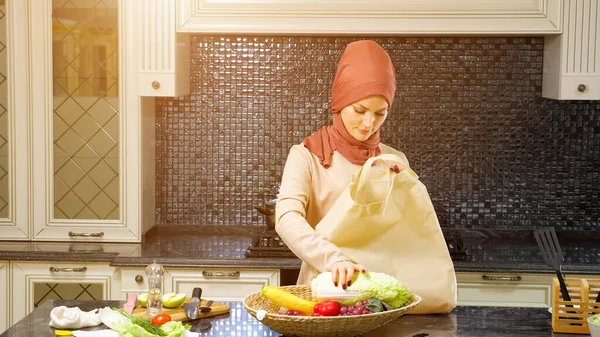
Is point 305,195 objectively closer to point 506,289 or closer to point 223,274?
point 223,274

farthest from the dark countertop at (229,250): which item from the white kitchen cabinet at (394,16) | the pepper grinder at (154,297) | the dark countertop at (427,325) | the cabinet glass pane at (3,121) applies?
the pepper grinder at (154,297)

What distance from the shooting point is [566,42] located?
382cm

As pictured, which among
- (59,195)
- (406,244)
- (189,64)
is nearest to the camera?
(406,244)

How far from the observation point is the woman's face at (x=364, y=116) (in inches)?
109

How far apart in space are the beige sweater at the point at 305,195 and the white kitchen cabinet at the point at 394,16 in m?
1.00

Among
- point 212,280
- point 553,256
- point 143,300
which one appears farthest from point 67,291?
point 553,256

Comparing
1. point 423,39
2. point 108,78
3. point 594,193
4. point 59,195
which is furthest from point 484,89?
point 59,195

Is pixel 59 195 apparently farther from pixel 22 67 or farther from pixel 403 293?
pixel 403 293

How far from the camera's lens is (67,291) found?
12.5 ft

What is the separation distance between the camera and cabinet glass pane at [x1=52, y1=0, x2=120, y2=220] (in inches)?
153

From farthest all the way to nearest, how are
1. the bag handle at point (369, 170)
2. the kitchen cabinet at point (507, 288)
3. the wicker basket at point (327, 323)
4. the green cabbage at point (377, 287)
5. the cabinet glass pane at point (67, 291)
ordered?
the cabinet glass pane at point (67, 291), the kitchen cabinet at point (507, 288), the bag handle at point (369, 170), the green cabbage at point (377, 287), the wicker basket at point (327, 323)

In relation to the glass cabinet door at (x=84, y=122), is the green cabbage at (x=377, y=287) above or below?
below

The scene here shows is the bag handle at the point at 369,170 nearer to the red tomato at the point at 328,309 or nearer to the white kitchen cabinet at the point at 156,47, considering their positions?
the red tomato at the point at 328,309

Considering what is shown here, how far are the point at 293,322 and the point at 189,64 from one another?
2.36 meters
